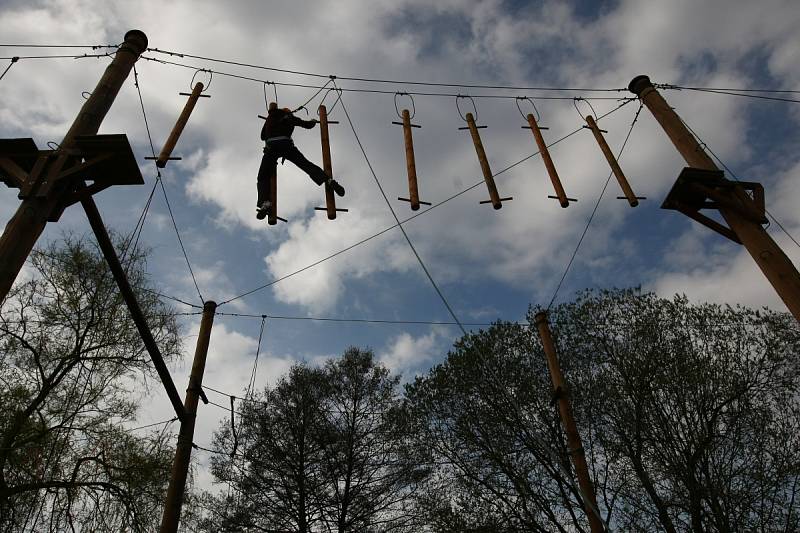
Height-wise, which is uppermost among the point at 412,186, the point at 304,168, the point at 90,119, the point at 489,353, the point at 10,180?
the point at 489,353

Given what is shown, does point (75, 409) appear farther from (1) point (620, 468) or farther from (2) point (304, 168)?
(1) point (620, 468)

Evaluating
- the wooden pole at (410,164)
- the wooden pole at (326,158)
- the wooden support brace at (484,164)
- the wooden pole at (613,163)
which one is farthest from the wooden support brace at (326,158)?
the wooden pole at (613,163)

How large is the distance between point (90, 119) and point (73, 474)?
24.3ft

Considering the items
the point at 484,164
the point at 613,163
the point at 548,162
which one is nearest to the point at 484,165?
the point at 484,164

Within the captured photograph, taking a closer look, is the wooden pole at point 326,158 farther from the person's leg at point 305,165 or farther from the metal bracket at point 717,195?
the metal bracket at point 717,195

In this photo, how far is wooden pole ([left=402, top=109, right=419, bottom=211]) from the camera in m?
6.69

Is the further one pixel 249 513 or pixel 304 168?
pixel 249 513

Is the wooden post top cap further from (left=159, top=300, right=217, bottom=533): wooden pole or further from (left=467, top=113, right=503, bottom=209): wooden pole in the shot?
(left=159, top=300, right=217, bottom=533): wooden pole

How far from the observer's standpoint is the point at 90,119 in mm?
5336

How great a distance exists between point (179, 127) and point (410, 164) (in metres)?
2.99

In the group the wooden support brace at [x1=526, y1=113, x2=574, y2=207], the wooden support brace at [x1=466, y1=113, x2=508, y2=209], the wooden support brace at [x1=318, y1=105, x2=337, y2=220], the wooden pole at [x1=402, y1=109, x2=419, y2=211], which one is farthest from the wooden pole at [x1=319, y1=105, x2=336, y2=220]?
the wooden support brace at [x1=526, y1=113, x2=574, y2=207]

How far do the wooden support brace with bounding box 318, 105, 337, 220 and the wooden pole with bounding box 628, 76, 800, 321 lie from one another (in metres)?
4.39

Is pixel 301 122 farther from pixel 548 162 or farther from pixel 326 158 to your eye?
pixel 548 162

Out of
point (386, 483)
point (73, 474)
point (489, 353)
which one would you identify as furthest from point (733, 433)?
point (73, 474)
